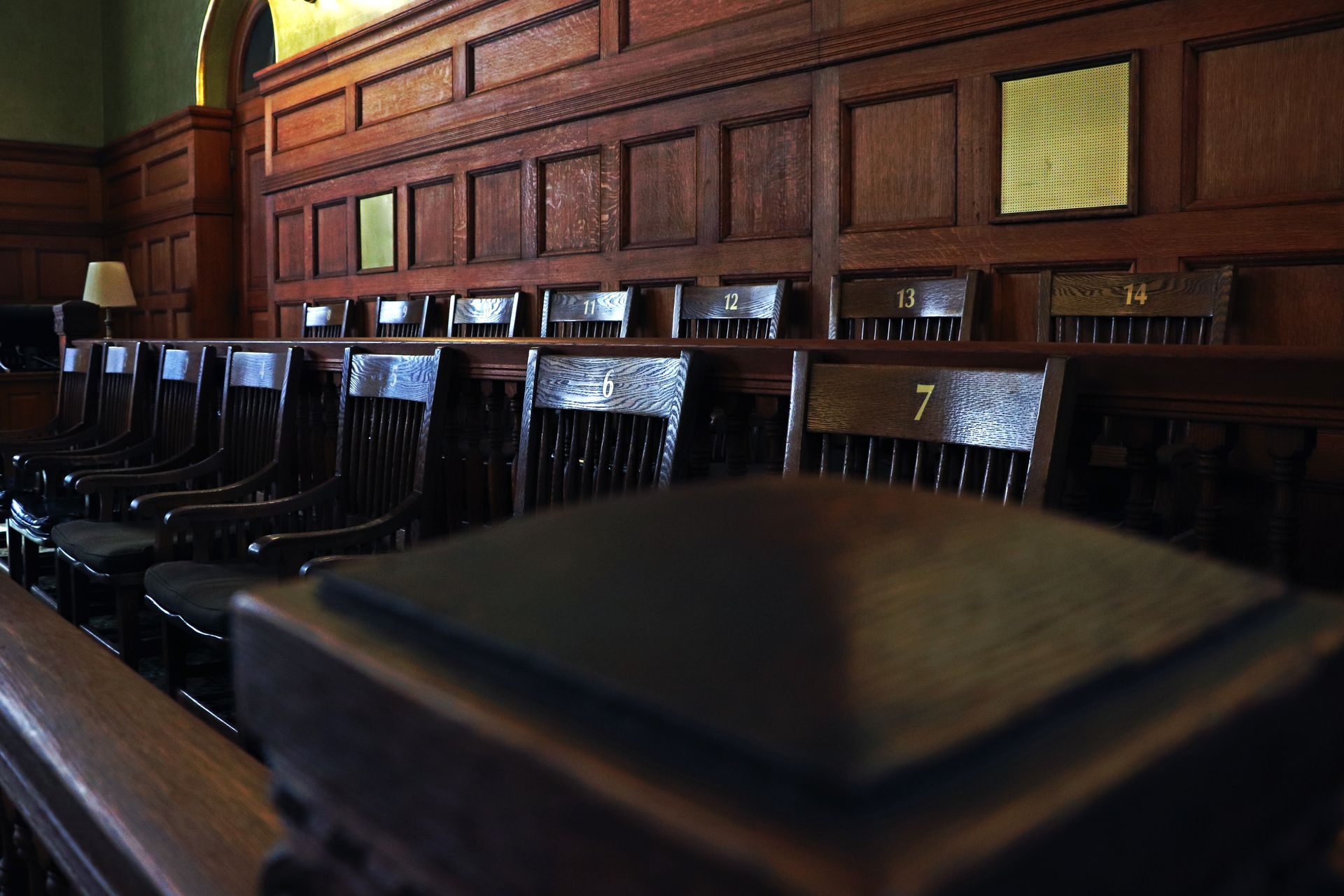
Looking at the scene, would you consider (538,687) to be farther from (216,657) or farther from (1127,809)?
(216,657)

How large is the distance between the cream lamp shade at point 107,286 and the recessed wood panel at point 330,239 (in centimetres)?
236

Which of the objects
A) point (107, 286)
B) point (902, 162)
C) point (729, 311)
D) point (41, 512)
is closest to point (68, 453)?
point (41, 512)

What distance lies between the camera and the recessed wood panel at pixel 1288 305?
107 inches

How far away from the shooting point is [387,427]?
231cm

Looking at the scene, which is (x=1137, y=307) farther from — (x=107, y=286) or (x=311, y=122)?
(x=107, y=286)

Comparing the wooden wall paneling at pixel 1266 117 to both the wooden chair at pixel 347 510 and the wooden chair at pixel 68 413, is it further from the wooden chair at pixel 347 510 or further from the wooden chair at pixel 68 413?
the wooden chair at pixel 68 413

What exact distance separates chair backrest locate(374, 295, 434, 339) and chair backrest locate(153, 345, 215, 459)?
1.64 metres

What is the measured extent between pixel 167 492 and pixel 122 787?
235 cm

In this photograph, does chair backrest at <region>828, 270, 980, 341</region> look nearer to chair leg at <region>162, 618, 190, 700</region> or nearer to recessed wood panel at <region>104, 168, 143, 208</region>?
chair leg at <region>162, 618, 190, 700</region>

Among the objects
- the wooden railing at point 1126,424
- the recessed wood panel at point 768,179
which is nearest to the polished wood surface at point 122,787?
the wooden railing at point 1126,424

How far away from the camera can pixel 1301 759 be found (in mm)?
277

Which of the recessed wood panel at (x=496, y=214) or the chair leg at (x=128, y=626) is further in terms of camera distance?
the recessed wood panel at (x=496, y=214)

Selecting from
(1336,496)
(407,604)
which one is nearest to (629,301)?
(1336,496)

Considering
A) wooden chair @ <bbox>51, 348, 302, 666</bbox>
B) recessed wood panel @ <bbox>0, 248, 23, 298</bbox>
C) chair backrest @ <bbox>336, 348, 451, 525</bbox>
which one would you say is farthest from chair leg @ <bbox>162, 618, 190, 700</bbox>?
recessed wood panel @ <bbox>0, 248, 23, 298</bbox>
